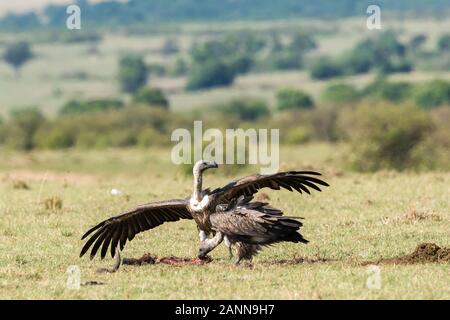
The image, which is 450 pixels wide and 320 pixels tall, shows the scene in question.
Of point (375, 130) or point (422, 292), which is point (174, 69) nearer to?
point (375, 130)

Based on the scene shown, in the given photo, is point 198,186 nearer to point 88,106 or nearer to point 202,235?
point 202,235

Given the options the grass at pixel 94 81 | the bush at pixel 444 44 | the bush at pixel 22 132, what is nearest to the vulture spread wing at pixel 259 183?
the bush at pixel 22 132

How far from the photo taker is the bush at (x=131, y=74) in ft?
512

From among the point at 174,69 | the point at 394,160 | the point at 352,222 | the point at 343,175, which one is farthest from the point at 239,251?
the point at 174,69

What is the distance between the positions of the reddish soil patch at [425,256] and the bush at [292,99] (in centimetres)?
10604

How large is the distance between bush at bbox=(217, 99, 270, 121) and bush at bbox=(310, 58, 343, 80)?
44.0m

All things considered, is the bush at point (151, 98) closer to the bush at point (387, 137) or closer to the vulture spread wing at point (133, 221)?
the bush at point (387, 137)

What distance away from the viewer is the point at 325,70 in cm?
16525

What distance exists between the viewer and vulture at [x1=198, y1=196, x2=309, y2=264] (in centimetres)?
1220

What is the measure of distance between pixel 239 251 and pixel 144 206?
115 centimetres

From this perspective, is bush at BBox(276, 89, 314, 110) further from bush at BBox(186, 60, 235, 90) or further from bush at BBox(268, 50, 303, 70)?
bush at BBox(268, 50, 303, 70)

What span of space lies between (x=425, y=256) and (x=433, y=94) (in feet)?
Result: 341

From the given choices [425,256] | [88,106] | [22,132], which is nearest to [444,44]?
[88,106]
